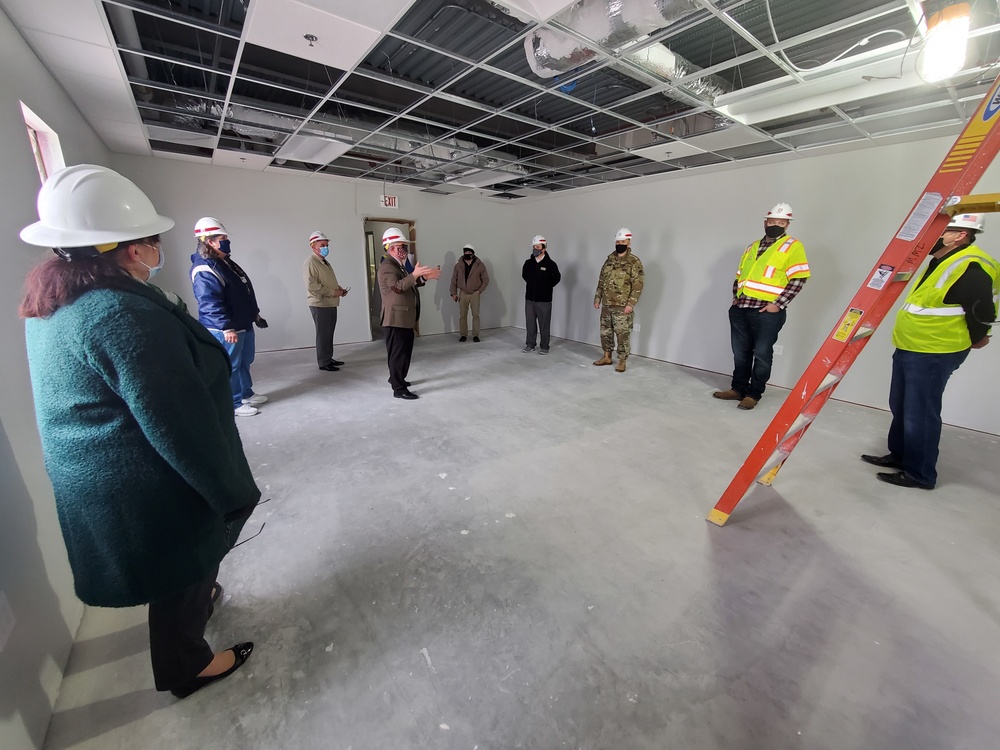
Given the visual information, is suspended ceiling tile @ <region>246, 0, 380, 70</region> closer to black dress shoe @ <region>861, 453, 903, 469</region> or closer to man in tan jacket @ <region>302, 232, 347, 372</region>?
man in tan jacket @ <region>302, 232, 347, 372</region>

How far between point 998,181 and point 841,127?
3.96 ft

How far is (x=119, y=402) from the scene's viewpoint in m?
0.88

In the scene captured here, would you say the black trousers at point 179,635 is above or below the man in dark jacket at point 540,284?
below

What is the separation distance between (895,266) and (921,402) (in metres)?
1.28

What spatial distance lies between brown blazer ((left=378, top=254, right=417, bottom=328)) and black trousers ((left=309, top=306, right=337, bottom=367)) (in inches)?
50.9

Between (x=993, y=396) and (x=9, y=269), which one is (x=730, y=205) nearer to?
(x=993, y=396)

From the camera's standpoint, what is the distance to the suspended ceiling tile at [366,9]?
1.91m

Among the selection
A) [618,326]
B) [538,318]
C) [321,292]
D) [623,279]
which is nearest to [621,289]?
[623,279]

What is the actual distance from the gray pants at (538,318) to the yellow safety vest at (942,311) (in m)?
3.76

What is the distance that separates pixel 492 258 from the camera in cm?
742

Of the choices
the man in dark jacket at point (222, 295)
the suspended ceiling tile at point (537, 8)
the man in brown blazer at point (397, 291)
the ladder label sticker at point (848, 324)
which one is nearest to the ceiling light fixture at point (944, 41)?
the ladder label sticker at point (848, 324)

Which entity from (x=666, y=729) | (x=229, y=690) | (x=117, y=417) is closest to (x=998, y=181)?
(x=666, y=729)

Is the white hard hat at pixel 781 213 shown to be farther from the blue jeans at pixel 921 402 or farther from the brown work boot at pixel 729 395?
the brown work boot at pixel 729 395

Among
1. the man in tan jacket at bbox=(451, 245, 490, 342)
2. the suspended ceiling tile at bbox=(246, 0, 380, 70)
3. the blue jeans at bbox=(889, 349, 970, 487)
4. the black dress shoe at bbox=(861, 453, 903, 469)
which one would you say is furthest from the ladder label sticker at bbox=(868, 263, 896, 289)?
the man in tan jacket at bbox=(451, 245, 490, 342)
